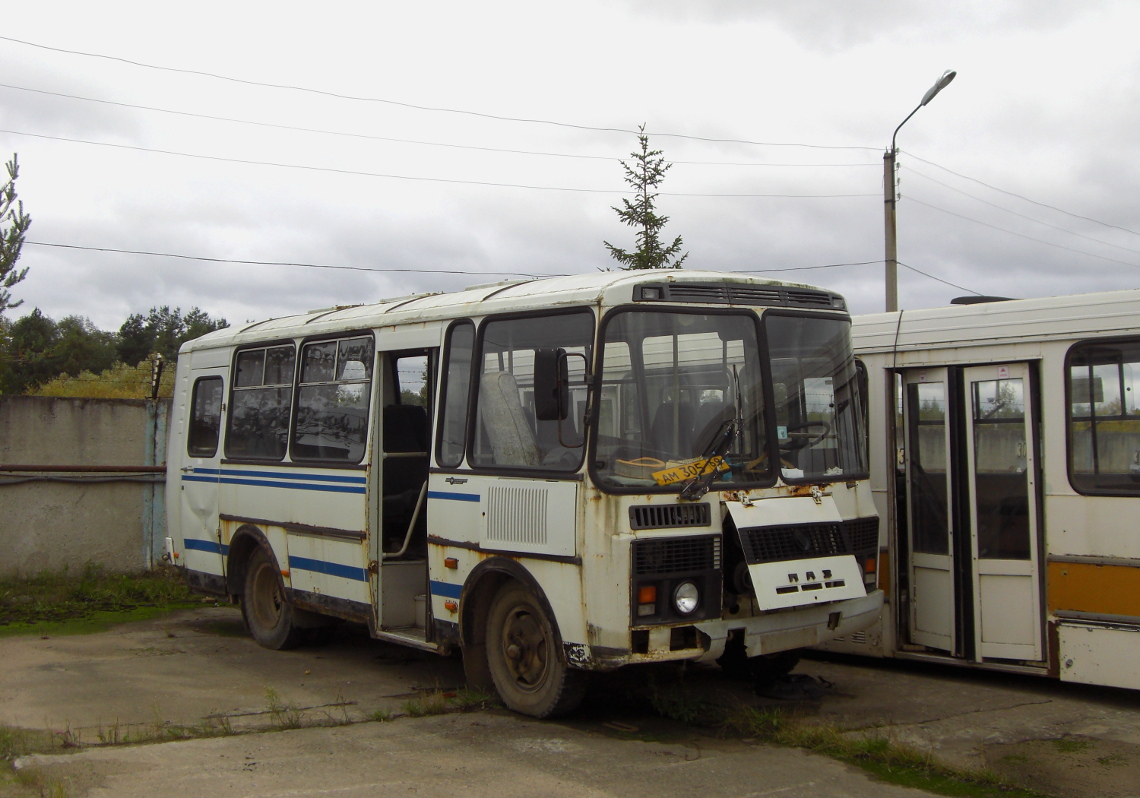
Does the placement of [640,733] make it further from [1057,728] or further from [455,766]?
[1057,728]

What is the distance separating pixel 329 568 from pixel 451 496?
6.17ft

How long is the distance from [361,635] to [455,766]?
484 centimetres

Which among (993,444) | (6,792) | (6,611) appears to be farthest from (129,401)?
(993,444)

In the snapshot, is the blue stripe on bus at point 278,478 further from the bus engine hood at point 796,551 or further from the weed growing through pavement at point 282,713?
the bus engine hood at point 796,551

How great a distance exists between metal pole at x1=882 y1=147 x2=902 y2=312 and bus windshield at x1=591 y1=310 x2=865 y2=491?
1019 cm

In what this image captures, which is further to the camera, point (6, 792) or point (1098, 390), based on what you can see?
point (1098, 390)

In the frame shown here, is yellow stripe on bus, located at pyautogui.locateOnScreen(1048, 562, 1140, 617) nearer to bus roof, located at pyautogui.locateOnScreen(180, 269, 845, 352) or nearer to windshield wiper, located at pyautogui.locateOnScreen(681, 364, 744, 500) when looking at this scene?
bus roof, located at pyautogui.locateOnScreen(180, 269, 845, 352)

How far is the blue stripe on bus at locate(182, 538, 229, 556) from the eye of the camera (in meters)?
10.3

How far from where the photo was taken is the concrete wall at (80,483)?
41.2ft

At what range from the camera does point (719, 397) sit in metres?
6.54

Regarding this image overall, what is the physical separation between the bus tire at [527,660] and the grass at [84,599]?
5371mm

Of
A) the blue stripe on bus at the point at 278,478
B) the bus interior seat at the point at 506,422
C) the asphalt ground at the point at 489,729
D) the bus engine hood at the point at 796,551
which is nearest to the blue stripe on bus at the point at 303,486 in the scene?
the blue stripe on bus at the point at 278,478

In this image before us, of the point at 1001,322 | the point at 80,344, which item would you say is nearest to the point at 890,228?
the point at 1001,322

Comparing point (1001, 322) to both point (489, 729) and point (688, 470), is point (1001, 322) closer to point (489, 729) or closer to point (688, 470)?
point (688, 470)
